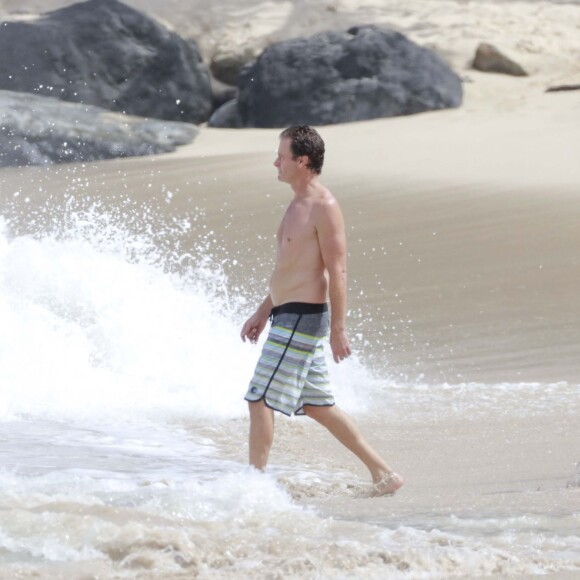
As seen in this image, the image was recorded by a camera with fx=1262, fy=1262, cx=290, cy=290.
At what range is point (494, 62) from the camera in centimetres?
1759

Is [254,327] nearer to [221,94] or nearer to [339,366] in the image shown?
[339,366]

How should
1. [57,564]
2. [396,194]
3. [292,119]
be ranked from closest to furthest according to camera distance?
[57,564] → [396,194] → [292,119]

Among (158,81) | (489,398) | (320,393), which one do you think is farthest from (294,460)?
(158,81)

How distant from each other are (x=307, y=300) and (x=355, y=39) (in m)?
12.3

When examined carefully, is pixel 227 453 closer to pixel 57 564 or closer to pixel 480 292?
pixel 57 564

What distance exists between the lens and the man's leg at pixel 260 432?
4703 millimetres

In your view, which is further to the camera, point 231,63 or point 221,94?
point 231,63

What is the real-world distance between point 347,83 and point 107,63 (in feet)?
11.1

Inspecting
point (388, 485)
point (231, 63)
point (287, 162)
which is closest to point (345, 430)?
point (388, 485)

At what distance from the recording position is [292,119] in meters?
16.1

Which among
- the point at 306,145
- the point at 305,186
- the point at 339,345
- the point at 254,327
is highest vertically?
the point at 306,145

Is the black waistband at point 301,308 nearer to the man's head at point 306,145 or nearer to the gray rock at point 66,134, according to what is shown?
the man's head at point 306,145

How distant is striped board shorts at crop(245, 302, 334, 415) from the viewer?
4.69 metres

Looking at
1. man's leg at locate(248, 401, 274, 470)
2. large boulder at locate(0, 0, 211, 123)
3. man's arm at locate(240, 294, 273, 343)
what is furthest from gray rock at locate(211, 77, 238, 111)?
man's leg at locate(248, 401, 274, 470)
